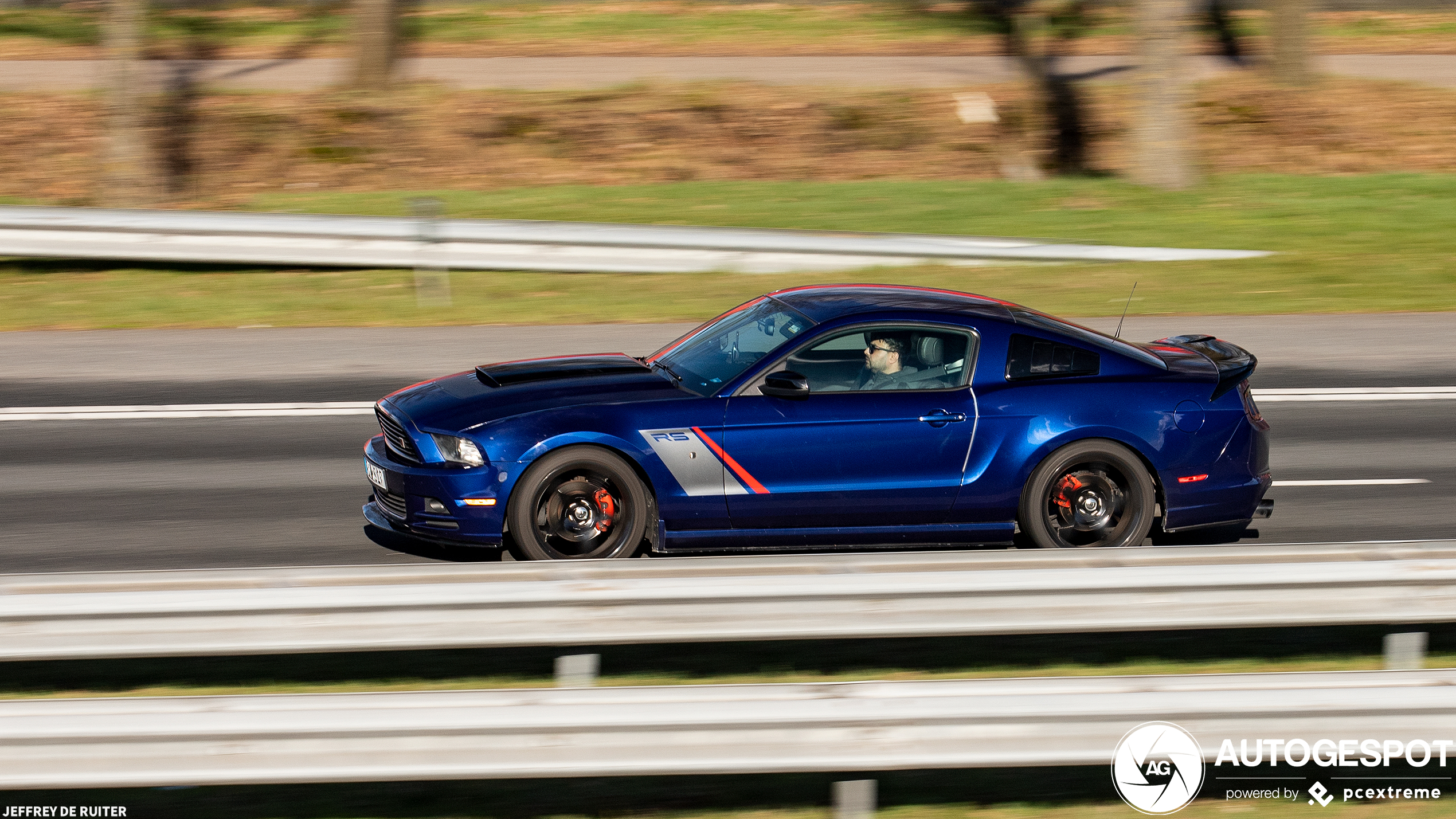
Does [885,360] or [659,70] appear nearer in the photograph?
[885,360]

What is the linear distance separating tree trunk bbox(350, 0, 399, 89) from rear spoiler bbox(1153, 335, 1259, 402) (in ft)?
59.8

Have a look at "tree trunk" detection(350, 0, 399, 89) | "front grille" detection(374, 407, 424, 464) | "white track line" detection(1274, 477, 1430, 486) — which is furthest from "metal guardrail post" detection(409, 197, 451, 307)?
"tree trunk" detection(350, 0, 399, 89)

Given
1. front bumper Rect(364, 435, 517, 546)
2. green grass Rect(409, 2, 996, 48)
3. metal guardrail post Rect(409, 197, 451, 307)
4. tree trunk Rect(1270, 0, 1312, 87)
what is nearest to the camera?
front bumper Rect(364, 435, 517, 546)

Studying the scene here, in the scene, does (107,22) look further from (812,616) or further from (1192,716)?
(1192,716)

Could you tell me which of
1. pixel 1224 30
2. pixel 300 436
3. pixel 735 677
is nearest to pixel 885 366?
pixel 735 677

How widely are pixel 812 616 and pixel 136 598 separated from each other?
2.57m

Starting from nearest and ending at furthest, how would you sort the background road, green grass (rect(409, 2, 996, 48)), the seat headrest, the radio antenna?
the seat headrest → the radio antenna → the background road → green grass (rect(409, 2, 996, 48))

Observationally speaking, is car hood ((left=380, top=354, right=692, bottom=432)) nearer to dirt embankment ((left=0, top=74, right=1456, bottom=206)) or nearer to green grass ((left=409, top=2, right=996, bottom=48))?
dirt embankment ((left=0, top=74, right=1456, bottom=206))

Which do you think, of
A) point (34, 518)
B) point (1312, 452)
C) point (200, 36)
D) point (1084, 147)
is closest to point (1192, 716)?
point (1312, 452)

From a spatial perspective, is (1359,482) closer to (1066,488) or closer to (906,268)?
(1066,488)

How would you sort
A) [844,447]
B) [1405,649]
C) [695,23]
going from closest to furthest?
[1405,649], [844,447], [695,23]

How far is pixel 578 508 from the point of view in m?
7.38

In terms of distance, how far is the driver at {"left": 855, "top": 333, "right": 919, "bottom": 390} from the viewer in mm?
7637

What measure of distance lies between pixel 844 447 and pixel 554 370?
5.77 feet
